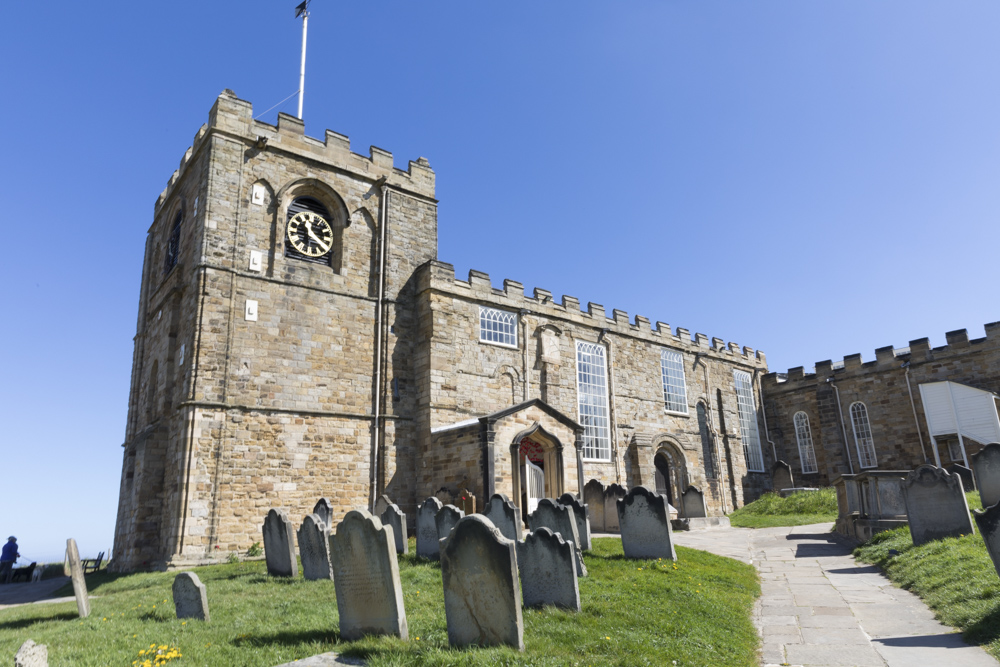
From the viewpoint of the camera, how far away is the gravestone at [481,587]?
5.55 m

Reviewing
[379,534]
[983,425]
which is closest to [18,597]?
[379,534]

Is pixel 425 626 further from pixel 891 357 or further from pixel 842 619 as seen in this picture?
pixel 891 357

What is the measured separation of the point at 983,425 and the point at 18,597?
32.0m

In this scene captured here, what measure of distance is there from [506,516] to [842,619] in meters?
5.48

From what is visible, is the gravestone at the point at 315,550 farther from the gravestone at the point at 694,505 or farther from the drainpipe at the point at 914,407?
the drainpipe at the point at 914,407

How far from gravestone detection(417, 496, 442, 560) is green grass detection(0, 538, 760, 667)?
1120 mm

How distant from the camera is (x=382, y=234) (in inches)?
804

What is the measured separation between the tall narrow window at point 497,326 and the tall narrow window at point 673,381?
339 inches

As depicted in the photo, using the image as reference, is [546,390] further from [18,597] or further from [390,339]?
[18,597]

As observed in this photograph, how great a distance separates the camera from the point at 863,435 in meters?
28.4

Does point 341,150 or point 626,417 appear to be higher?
point 341,150

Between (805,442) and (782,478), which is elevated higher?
(805,442)

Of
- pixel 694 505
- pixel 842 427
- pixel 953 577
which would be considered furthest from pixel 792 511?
pixel 953 577

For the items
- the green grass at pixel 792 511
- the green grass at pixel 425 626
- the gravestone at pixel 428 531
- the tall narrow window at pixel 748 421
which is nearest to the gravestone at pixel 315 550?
the green grass at pixel 425 626
